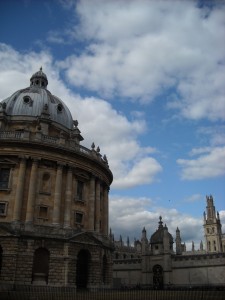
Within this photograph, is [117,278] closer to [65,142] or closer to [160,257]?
[160,257]

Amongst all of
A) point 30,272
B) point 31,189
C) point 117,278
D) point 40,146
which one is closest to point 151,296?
point 30,272

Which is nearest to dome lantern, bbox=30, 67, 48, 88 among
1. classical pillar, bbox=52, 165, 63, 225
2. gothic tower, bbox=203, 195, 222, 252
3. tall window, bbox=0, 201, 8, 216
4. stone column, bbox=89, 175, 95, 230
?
stone column, bbox=89, 175, 95, 230

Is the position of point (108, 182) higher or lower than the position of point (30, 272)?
higher

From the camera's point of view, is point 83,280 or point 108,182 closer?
point 83,280

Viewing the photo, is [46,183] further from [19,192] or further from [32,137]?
[32,137]

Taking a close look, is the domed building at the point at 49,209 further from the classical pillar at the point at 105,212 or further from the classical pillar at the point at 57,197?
the classical pillar at the point at 105,212

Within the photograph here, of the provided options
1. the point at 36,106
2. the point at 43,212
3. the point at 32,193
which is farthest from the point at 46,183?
the point at 36,106

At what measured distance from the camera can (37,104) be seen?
47.6 meters

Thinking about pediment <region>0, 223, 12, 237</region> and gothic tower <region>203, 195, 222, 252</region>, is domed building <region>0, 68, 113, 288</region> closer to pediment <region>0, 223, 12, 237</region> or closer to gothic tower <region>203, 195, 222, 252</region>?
pediment <region>0, 223, 12, 237</region>

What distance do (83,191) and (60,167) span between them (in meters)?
4.78

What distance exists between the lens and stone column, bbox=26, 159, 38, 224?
116ft

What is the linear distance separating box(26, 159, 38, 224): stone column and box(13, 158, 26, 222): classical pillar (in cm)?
83

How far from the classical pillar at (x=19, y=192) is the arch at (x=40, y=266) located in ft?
13.7

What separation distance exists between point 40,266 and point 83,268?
18.8 feet
